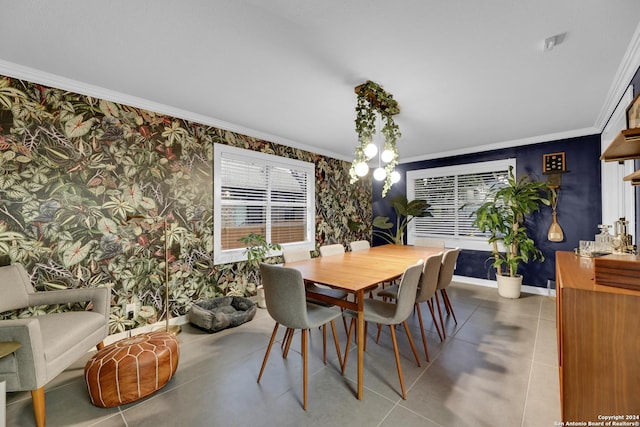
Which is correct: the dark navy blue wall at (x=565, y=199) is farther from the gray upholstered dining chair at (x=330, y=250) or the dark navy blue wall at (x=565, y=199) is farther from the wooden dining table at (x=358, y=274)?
the wooden dining table at (x=358, y=274)

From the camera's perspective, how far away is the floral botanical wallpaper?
6.93 ft

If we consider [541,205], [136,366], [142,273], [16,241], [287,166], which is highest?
[287,166]

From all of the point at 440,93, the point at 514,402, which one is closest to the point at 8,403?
the point at 514,402

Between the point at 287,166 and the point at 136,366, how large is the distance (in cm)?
313

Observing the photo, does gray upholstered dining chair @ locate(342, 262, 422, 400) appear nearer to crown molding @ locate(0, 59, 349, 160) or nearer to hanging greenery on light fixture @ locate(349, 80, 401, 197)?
hanging greenery on light fixture @ locate(349, 80, 401, 197)

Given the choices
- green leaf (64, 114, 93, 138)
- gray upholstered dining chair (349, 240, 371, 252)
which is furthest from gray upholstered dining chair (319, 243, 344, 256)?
green leaf (64, 114, 93, 138)

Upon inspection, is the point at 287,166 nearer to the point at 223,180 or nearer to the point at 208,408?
the point at 223,180

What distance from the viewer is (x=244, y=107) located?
287 centimetres

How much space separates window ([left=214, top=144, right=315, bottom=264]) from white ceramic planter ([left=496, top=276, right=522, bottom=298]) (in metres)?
3.04

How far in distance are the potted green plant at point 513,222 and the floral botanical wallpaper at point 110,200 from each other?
12.5 feet

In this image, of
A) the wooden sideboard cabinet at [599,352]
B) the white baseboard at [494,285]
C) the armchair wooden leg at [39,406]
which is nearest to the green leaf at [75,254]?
the armchair wooden leg at [39,406]

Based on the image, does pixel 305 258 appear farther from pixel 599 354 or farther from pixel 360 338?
pixel 599 354

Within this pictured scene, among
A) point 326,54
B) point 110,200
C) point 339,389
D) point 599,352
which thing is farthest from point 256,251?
point 599,352

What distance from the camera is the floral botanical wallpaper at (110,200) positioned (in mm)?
2111
